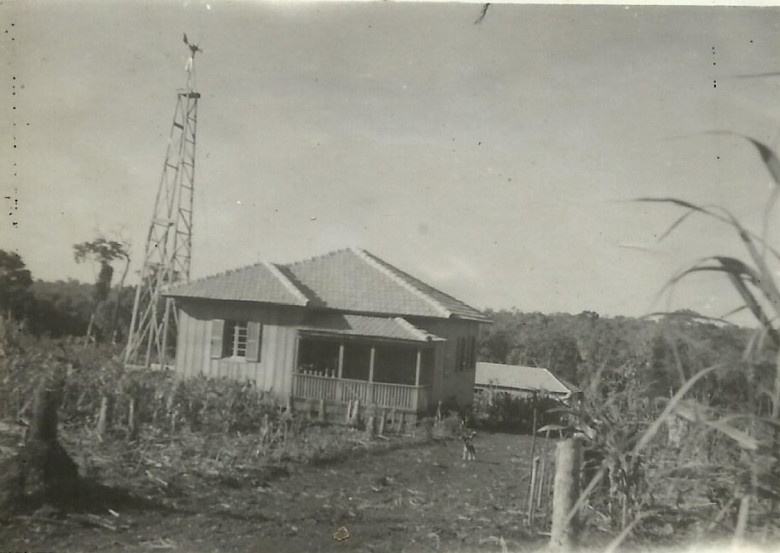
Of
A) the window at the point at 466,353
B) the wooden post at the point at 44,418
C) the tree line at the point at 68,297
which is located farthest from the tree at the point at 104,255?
the window at the point at 466,353

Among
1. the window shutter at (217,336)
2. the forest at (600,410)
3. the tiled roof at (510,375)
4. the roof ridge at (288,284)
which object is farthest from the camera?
Result: the tiled roof at (510,375)

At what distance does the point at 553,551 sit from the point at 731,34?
3649 mm

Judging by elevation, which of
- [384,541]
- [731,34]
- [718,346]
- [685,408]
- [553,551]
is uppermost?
[731,34]

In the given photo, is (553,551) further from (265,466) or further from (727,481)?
(265,466)

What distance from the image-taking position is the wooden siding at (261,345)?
1247cm

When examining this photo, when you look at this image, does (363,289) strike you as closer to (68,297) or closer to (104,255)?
(68,297)

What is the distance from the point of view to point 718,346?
265cm

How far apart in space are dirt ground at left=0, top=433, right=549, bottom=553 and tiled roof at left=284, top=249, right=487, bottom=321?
5306 millimetres

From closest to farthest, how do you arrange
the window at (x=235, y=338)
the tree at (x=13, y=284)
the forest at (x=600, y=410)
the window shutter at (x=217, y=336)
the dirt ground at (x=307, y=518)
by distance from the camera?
the forest at (x=600, y=410)
the dirt ground at (x=307, y=518)
the tree at (x=13, y=284)
the window shutter at (x=217, y=336)
the window at (x=235, y=338)

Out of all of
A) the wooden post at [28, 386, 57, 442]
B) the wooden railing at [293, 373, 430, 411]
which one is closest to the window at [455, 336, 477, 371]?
the wooden railing at [293, 373, 430, 411]

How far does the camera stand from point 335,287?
1243cm

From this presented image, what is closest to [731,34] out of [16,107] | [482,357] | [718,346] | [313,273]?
[718,346]

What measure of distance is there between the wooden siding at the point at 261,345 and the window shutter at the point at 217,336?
71mm

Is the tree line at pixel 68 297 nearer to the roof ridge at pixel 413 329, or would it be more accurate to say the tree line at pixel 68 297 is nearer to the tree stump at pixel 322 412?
the tree stump at pixel 322 412
